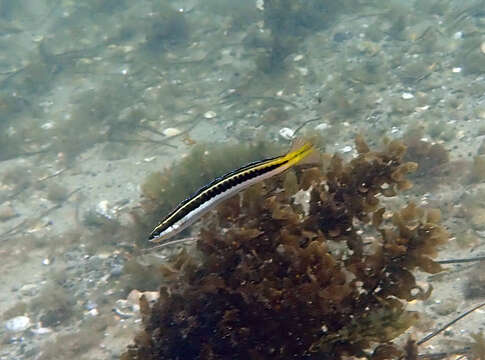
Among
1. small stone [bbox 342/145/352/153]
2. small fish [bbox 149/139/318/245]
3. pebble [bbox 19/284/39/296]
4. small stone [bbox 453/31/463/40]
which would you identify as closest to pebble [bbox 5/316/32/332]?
pebble [bbox 19/284/39/296]

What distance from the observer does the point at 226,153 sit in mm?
7430

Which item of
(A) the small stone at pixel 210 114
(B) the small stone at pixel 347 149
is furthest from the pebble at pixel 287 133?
(A) the small stone at pixel 210 114

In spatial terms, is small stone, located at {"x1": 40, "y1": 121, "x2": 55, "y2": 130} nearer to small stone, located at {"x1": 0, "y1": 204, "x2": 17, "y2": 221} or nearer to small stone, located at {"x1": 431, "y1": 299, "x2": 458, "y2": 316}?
small stone, located at {"x1": 0, "y1": 204, "x2": 17, "y2": 221}

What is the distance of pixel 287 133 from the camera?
909 cm

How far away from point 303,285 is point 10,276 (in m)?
6.33

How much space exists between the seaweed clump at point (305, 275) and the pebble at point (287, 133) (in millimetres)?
5591

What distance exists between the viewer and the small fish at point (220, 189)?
2.34m

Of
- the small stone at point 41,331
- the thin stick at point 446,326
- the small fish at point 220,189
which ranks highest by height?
the small fish at point 220,189

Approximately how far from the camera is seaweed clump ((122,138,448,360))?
296 centimetres

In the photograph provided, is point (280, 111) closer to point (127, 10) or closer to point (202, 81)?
point (202, 81)

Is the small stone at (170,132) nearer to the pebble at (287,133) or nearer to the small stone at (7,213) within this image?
the pebble at (287,133)

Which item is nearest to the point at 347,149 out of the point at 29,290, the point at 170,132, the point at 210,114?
the point at 210,114

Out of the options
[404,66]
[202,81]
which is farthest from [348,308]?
[202,81]

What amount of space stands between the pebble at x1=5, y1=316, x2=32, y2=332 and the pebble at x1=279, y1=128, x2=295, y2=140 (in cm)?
562
